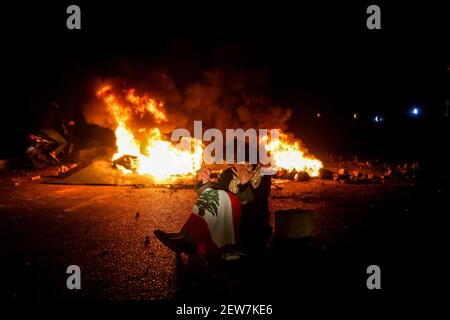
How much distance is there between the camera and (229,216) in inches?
230

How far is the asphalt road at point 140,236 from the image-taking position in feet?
17.7

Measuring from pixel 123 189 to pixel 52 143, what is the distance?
763 centimetres

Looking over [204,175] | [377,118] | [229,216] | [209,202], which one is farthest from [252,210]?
[377,118]

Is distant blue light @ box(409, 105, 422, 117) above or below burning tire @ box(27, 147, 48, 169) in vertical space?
above

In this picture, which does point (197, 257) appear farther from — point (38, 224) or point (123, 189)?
point (123, 189)

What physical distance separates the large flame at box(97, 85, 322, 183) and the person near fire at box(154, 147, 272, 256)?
8.82 m

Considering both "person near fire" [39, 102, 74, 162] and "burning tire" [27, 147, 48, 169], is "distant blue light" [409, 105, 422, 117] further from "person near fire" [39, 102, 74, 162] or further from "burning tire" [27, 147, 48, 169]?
"burning tire" [27, 147, 48, 169]

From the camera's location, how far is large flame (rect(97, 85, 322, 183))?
615 inches

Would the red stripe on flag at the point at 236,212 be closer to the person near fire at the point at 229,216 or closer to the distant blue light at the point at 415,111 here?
the person near fire at the point at 229,216

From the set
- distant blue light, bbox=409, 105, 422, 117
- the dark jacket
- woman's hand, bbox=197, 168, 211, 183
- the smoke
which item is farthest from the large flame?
distant blue light, bbox=409, 105, 422, 117

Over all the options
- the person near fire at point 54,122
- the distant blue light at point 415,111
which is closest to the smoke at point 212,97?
the person near fire at point 54,122

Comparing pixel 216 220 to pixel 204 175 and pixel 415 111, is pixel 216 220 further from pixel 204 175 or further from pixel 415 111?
pixel 415 111

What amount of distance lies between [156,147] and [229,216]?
432 inches
